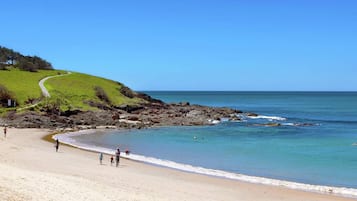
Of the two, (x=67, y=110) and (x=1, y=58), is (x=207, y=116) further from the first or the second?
(x=1, y=58)

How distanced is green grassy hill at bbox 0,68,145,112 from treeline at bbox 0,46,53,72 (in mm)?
2498

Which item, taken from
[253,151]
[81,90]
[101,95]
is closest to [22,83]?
[81,90]

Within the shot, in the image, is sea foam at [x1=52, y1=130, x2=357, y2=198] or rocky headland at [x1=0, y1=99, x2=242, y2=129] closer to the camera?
sea foam at [x1=52, y1=130, x2=357, y2=198]

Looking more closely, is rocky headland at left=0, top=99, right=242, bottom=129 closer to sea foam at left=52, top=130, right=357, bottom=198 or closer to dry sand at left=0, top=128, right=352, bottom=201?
sea foam at left=52, top=130, right=357, bottom=198

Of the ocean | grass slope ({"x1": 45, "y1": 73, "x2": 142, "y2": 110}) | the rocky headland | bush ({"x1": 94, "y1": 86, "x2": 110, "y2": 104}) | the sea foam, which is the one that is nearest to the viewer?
the sea foam

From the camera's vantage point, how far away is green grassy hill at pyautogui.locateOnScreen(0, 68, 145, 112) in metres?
78.1

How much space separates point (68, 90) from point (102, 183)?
63194mm

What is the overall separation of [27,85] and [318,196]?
230 feet

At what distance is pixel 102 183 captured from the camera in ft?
90.4

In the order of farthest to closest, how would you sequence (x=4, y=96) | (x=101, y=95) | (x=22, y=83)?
(x=101, y=95)
(x=22, y=83)
(x=4, y=96)

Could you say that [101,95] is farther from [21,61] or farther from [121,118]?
[21,61]

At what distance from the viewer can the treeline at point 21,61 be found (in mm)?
106062

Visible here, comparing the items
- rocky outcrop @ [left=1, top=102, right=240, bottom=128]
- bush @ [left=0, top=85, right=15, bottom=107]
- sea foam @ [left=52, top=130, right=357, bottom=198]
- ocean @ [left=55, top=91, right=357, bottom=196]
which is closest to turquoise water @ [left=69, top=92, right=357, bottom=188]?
ocean @ [left=55, top=91, right=357, bottom=196]

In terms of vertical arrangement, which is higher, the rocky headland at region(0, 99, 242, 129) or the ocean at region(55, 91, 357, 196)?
the rocky headland at region(0, 99, 242, 129)
